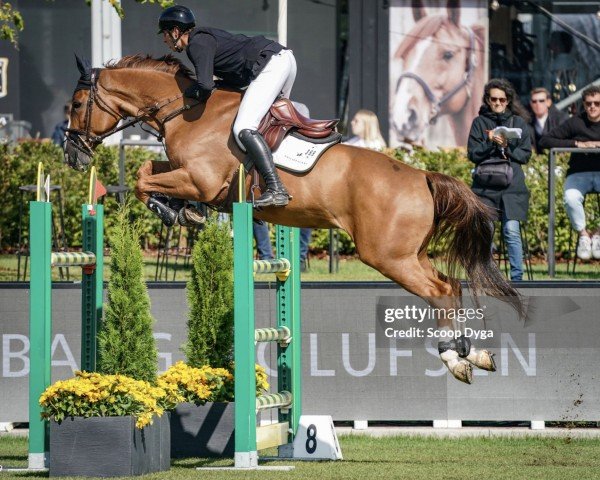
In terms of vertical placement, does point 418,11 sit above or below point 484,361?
above

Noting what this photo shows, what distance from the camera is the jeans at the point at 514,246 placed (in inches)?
438

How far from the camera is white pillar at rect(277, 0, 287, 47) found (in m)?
16.6

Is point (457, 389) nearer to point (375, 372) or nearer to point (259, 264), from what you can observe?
point (375, 372)

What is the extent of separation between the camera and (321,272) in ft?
41.9

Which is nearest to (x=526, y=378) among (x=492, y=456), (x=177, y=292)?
(x=492, y=456)

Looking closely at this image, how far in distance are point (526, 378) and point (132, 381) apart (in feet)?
10.6

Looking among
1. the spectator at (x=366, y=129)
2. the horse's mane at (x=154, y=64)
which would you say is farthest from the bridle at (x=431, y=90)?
the horse's mane at (x=154, y=64)

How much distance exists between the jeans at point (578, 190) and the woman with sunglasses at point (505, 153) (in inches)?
29.3

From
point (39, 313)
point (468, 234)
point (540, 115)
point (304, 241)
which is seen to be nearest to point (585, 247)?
point (540, 115)

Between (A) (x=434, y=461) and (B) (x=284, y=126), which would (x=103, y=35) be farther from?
(A) (x=434, y=461)

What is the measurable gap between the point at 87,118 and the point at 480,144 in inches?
158

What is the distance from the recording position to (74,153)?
8453mm

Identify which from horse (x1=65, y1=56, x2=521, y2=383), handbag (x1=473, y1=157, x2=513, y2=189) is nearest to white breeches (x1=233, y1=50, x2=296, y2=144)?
horse (x1=65, y1=56, x2=521, y2=383)

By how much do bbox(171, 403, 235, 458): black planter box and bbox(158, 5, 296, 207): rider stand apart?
1344 millimetres
